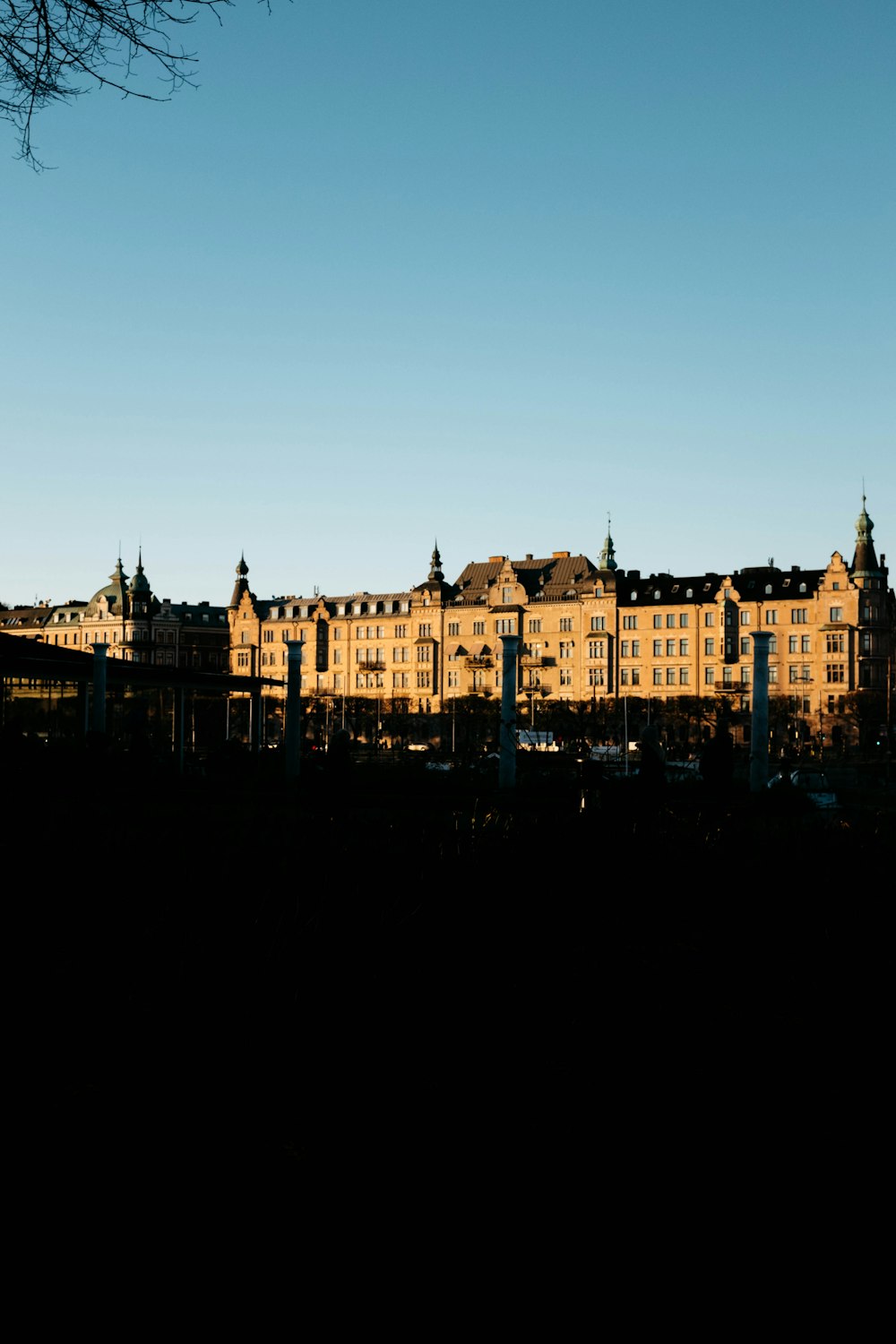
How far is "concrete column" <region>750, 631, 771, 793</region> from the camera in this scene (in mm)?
21938

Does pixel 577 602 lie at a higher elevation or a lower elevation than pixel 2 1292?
higher

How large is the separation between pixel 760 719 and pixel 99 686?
13567 mm

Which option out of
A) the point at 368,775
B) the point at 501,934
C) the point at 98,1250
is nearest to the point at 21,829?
the point at 501,934

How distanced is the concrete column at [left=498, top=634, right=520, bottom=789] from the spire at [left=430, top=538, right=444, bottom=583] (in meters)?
93.3

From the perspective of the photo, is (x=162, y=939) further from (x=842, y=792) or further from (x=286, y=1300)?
(x=842, y=792)

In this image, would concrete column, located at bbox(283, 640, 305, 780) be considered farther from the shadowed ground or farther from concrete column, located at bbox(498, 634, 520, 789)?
the shadowed ground

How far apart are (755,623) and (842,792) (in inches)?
3067

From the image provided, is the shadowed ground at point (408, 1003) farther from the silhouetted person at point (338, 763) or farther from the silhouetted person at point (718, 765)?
the silhouetted person at point (718, 765)

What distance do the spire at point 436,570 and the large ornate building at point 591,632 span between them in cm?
13

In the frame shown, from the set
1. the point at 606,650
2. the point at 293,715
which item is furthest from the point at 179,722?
→ the point at 606,650

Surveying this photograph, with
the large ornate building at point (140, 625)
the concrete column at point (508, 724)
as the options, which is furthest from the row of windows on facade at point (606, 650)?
the concrete column at point (508, 724)

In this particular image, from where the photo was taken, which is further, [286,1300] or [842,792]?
[842,792]

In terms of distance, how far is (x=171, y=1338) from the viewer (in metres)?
3.38

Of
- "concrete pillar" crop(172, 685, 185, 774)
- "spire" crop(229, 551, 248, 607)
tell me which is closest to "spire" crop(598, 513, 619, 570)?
"spire" crop(229, 551, 248, 607)
